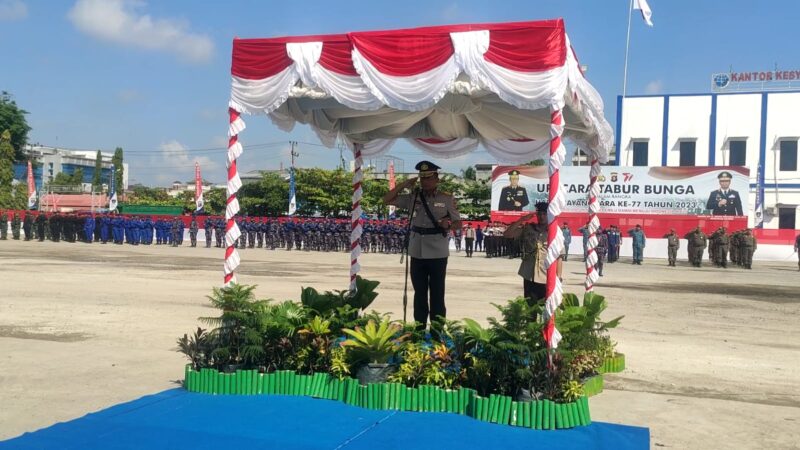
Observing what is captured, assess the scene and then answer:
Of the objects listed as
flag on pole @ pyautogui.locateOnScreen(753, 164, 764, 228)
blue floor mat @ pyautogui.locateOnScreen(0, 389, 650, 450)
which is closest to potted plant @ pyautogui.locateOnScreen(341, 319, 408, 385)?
blue floor mat @ pyautogui.locateOnScreen(0, 389, 650, 450)

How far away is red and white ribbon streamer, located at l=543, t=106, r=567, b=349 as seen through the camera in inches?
220

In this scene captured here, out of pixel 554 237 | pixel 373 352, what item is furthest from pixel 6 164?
pixel 554 237

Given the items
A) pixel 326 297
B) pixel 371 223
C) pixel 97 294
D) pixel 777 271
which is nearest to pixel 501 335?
pixel 326 297

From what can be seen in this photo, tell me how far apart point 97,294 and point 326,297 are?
8.67 metres

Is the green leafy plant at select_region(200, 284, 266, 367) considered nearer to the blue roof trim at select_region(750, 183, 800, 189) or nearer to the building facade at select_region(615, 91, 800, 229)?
the building facade at select_region(615, 91, 800, 229)

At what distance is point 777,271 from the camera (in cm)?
2730

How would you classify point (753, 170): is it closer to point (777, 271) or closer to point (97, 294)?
point (777, 271)

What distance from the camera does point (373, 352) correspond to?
18.8ft

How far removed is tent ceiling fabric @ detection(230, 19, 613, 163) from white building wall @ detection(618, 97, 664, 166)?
40.4 metres

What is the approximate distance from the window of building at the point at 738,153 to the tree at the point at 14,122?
62.8 metres

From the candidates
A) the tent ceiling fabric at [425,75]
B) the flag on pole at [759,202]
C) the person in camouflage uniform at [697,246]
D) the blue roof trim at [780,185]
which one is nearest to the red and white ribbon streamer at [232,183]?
the tent ceiling fabric at [425,75]

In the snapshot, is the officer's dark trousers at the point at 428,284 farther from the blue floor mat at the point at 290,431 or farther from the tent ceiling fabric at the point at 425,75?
the blue floor mat at the point at 290,431

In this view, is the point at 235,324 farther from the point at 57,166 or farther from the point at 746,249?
the point at 57,166

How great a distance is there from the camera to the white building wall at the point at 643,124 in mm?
45406
